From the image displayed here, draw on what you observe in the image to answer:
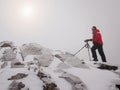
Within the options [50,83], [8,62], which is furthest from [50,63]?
[50,83]

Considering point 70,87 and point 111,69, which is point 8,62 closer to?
point 70,87

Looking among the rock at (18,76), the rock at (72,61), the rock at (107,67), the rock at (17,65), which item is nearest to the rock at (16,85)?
the rock at (18,76)

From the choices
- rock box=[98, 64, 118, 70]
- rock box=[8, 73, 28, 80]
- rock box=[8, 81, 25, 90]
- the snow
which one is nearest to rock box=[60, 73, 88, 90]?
the snow

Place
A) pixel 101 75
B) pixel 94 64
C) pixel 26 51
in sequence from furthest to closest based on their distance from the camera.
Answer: pixel 26 51 → pixel 94 64 → pixel 101 75

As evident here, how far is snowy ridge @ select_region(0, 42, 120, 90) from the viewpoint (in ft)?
28.4

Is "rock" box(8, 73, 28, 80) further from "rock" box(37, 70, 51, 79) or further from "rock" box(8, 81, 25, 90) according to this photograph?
"rock" box(37, 70, 51, 79)

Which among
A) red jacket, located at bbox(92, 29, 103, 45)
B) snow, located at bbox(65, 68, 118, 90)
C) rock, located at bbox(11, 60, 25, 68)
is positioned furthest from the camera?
red jacket, located at bbox(92, 29, 103, 45)

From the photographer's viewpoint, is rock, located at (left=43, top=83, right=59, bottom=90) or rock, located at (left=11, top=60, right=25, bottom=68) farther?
rock, located at (left=11, top=60, right=25, bottom=68)

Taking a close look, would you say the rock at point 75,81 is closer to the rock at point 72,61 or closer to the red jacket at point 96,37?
the rock at point 72,61

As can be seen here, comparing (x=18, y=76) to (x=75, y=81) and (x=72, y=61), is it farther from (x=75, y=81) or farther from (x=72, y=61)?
(x=72, y=61)

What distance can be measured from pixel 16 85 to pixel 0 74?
1.63 metres

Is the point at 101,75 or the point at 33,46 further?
the point at 33,46

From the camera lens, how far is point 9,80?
8.88 m

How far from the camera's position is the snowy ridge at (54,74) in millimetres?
8669
